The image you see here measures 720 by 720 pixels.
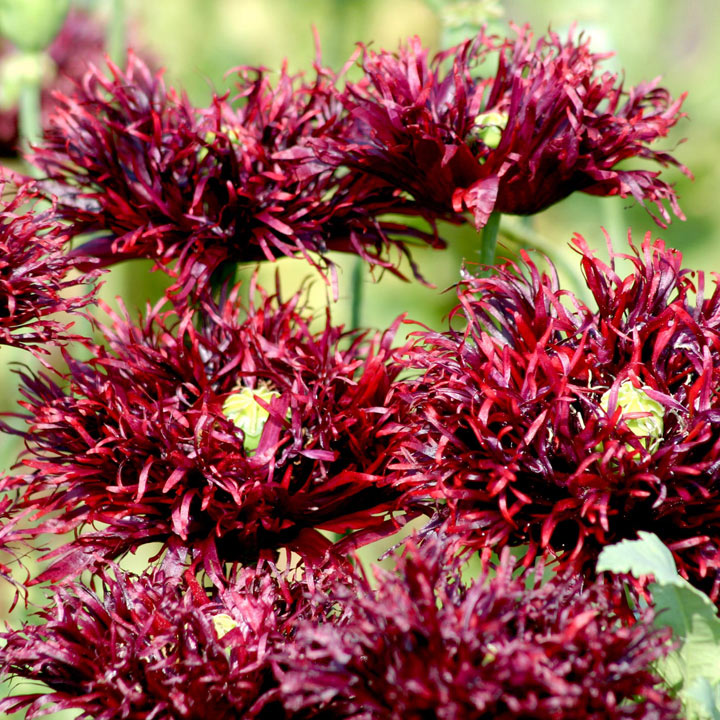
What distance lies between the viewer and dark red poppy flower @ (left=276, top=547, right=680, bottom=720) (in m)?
0.48

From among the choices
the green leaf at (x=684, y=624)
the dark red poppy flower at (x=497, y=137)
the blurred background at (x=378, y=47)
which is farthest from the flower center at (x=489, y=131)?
the blurred background at (x=378, y=47)

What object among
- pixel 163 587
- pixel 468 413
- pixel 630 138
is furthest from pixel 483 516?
pixel 630 138

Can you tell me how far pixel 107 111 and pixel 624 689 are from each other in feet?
2.11

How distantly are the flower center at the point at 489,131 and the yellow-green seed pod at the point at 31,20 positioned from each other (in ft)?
2.06

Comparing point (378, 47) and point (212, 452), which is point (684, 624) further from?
point (378, 47)

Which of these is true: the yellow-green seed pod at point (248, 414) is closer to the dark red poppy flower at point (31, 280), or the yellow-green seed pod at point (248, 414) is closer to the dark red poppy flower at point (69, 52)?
the dark red poppy flower at point (31, 280)

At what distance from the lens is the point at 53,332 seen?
0.75 meters

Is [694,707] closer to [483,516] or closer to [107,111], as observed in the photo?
[483,516]

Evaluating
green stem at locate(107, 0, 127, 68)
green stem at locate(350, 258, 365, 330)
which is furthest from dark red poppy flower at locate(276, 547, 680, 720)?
green stem at locate(107, 0, 127, 68)

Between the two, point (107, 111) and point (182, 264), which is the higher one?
point (107, 111)

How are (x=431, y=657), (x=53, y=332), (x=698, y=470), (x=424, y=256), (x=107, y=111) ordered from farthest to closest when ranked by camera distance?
(x=424, y=256), (x=107, y=111), (x=53, y=332), (x=698, y=470), (x=431, y=657)

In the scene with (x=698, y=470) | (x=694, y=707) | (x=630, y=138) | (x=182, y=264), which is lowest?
(x=694, y=707)

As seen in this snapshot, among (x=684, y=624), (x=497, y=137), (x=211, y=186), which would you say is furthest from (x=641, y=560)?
(x=211, y=186)

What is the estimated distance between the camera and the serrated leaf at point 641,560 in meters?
0.52
